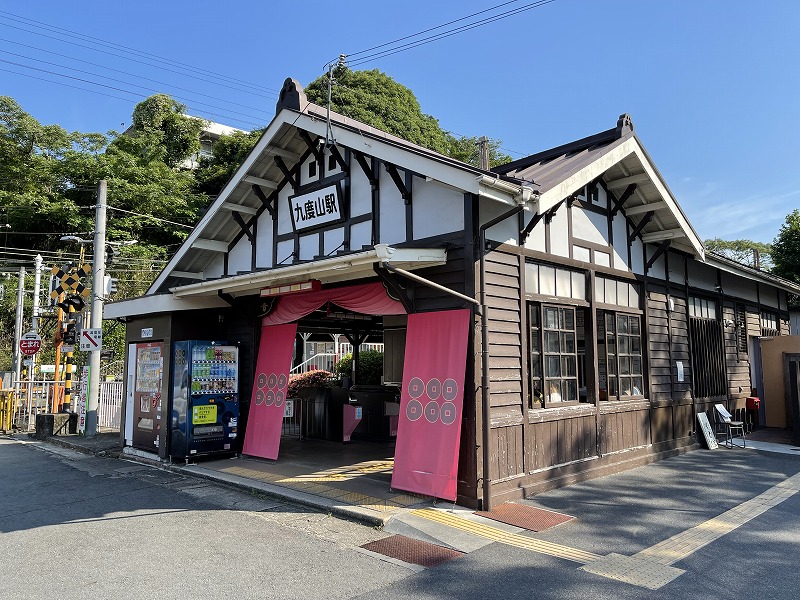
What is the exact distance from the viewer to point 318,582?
180 inches

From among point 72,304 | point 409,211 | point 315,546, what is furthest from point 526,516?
point 72,304

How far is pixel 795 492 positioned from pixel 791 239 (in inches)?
808

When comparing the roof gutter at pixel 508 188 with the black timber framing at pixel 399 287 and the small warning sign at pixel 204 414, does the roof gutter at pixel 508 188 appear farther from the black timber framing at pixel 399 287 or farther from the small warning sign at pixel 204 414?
the small warning sign at pixel 204 414

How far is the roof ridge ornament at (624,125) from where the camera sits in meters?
8.66

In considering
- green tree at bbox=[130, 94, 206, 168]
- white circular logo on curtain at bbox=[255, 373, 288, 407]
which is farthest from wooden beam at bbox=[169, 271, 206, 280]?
green tree at bbox=[130, 94, 206, 168]

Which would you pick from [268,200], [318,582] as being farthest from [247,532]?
[268,200]

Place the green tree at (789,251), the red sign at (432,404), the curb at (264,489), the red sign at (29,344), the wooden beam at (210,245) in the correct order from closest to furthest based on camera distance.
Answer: the curb at (264,489) → the red sign at (432,404) → the wooden beam at (210,245) → the red sign at (29,344) → the green tree at (789,251)

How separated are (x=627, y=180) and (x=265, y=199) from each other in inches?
250

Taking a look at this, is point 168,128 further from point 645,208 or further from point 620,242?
point 645,208

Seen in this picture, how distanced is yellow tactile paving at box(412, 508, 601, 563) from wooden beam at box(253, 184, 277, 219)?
605cm

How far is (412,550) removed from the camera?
5.34 meters

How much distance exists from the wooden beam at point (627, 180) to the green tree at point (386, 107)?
23.3m

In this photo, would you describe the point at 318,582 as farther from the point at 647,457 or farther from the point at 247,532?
the point at 647,457

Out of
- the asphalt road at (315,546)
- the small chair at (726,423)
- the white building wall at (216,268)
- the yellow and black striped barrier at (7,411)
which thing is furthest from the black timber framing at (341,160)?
the yellow and black striped barrier at (7,411)
